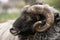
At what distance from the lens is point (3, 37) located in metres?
10.2

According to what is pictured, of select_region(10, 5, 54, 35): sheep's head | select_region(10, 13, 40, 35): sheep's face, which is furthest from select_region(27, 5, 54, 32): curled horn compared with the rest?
select_region(10, 13, 40, 35): sheep's face

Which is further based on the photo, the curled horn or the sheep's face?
the curled horn

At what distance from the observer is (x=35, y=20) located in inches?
329

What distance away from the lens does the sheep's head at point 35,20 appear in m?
8.23

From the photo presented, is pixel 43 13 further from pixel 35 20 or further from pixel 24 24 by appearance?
pixel 24 24

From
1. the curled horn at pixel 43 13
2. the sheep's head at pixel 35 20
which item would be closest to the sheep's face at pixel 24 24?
the sheep's head at pixel 35 20

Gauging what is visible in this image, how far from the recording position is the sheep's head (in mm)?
8234

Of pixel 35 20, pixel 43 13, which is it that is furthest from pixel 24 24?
pixel 43 13

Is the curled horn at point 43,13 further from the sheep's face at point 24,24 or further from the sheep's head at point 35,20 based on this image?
the sheep's face at point 24,24

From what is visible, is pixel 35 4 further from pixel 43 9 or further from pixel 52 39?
pixel 52 39

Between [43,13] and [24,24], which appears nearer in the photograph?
[24,24]

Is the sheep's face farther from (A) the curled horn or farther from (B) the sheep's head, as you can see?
(A) the curled horn

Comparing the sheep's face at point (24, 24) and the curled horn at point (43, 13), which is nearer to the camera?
the sheep's face at point (24, 24)

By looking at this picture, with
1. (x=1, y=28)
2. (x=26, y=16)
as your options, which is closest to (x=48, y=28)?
(x=26, y=16)
